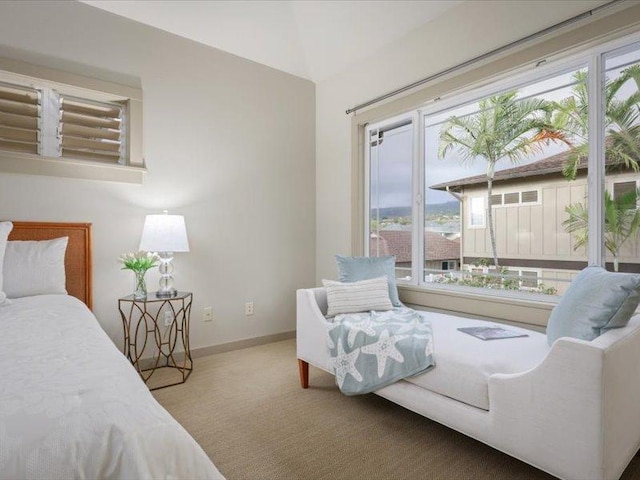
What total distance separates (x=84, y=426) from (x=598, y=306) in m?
1.78

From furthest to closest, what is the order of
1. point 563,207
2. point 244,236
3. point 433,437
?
1. point 244,236
2. point 563,207
3. point 433,437

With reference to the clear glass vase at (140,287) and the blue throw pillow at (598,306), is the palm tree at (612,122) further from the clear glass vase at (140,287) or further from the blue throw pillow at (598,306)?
the clear glass vase at (140,287)

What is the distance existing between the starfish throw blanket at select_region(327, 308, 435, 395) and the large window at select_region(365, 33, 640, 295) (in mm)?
823

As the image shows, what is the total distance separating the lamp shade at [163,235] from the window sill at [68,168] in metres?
0.40

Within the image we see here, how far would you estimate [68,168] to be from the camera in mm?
2600

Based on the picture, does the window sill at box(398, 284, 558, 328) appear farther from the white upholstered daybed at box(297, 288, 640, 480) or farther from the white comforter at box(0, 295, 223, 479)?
the white comforter at box(0, 295, 223, 479)

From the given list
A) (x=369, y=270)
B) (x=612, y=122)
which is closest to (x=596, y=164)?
(x=612, y=122)

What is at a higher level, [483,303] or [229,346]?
[483,303]

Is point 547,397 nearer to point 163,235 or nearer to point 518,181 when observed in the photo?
point 518,181

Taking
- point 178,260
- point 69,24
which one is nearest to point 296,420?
point 178,260

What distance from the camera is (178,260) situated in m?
3.10

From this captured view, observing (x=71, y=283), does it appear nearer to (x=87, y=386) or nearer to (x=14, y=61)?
(x=14, y=61)

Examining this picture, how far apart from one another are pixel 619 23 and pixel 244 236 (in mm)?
2971

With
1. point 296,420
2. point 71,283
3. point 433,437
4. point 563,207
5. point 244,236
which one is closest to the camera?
point 433,437
